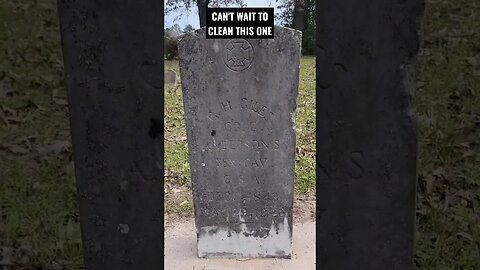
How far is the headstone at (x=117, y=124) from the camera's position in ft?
5.16

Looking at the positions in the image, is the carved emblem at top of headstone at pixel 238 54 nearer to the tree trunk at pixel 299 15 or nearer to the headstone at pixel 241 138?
the headstone at pixel 241 138

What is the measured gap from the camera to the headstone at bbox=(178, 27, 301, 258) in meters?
4.35

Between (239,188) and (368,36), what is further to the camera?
(239,188)

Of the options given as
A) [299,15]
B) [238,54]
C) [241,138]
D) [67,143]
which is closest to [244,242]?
[241,138]

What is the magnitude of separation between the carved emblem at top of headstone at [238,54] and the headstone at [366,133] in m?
2.80

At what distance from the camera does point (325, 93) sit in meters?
1.58

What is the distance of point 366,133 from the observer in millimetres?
1590

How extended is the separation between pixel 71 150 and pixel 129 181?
0.20 metres

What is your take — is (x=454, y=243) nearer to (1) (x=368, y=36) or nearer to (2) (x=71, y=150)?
(1) (x=368, y=36)

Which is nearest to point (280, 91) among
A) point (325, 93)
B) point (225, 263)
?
point (225, 263)

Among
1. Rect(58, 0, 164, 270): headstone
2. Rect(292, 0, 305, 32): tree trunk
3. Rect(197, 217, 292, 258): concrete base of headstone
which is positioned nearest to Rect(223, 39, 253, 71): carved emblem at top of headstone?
Rect(197, 217, 292, 258): concrete base of headstone

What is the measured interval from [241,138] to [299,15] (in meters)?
24.3

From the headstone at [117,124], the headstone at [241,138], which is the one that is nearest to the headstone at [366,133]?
the headstone at [117,124]

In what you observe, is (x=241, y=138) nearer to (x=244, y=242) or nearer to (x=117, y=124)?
(x=244, y=242)
